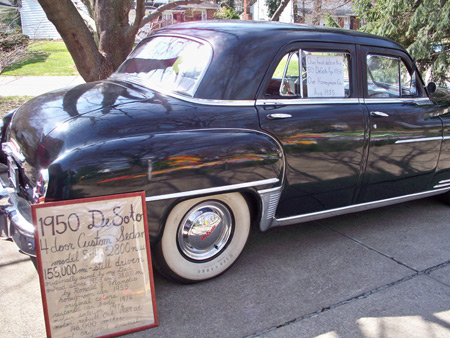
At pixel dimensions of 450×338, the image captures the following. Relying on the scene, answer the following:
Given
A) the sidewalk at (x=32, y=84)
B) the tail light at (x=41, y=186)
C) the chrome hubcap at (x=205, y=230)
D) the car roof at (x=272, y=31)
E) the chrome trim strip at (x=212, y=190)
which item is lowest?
the chrome hubcap at (x=205, y=230)

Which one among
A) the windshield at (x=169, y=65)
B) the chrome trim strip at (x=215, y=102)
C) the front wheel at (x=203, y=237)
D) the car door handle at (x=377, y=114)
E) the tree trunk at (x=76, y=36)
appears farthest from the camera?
the tree trunk at (x=76, y=36)

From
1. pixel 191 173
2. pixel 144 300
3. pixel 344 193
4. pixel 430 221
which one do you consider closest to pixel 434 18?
pixel 430 221

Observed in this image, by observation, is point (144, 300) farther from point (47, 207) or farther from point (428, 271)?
point (428, 271)

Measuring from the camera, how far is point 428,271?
3.42 metres

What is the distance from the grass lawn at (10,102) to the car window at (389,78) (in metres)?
7.04

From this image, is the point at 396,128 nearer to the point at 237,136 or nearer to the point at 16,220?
the point at 237,136

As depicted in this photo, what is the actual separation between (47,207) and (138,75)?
1.68m

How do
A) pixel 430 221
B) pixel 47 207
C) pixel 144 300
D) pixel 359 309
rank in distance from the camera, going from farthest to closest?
pixel 430 221 → pixel 359 309 → pixel 144 300 → pixel 47 207

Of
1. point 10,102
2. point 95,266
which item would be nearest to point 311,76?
point 95,266

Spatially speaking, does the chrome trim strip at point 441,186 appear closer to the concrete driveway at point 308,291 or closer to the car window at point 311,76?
the concrete driveway at point 308,291

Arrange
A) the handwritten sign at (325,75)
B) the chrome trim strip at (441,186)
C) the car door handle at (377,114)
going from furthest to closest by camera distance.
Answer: the chrome trim strip at (441,186), the car door handle at (377,114), the handwritten sign at (325,75)

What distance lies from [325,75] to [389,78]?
888mm

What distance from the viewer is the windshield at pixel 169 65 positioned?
3180mm

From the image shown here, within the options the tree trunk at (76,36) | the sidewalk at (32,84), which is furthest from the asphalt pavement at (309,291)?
the sidewalk at (32,84)
